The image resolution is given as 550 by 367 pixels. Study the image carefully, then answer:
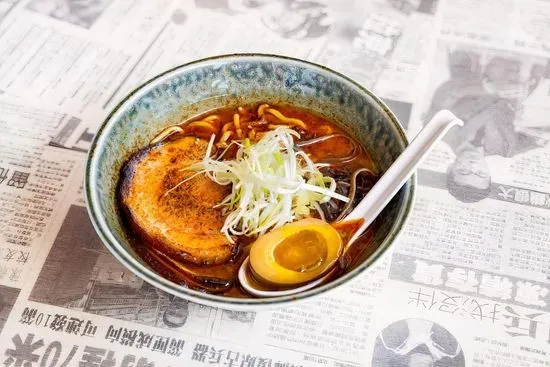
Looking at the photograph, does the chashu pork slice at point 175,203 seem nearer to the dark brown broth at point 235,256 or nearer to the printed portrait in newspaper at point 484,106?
the dark brown broth at point 235,256

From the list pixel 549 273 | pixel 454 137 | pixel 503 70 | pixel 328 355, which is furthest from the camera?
pixel 503 70

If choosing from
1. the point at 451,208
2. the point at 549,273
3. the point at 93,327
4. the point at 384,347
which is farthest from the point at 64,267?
the point at 549,273

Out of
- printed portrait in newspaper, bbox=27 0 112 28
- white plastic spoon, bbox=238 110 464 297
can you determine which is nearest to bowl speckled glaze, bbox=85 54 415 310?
white plastic spoon, bbox=238 110 464 297

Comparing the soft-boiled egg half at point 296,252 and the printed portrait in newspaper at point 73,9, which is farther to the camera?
the printed portrait in newspaper at point 73,9

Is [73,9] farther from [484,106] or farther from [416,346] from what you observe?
[416,346]

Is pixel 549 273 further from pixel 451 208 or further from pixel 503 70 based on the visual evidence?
pixel 503 70

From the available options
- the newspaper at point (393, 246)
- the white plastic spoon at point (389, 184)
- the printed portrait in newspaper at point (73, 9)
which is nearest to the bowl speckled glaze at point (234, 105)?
the white plastic spoon at point (389, 184)
